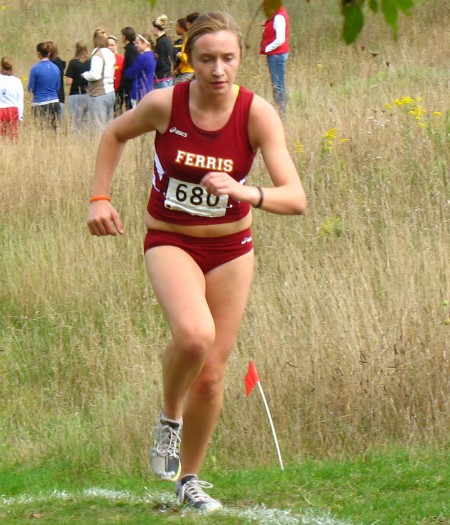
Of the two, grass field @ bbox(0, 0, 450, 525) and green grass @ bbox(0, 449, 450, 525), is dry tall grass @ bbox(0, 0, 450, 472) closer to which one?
grass field @ bbox(0, 0, 450, 525)

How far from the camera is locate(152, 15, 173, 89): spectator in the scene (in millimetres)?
14602

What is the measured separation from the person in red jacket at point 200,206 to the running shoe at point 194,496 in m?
0.01

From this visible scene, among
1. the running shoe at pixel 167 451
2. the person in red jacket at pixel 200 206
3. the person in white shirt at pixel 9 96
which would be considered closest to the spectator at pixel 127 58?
the person in white shirt at pixel 9 96

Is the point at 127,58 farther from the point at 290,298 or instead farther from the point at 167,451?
the point at 167,451

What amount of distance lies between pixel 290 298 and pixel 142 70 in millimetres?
6956

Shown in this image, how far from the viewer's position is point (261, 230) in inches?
408

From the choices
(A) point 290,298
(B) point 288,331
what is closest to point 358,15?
(B) point 288,331

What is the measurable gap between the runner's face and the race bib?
43 cm

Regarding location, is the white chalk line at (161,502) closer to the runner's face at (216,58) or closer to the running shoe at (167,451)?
the running shoe at (167,451)

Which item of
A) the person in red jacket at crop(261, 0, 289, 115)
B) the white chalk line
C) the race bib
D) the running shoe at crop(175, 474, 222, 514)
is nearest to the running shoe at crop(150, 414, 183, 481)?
the running shoe at crop(175, 474, 222, 514)

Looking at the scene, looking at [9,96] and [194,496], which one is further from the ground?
[9,96]

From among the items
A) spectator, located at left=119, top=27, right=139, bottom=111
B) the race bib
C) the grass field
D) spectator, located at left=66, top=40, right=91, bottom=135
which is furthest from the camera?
spectator, located at left=66, top=40, right=91, bottom=135

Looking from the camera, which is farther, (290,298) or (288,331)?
(290,298)

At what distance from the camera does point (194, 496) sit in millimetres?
5184
